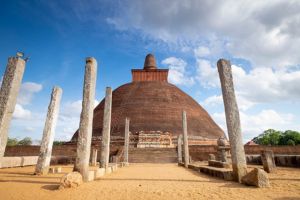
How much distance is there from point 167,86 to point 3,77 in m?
39.9

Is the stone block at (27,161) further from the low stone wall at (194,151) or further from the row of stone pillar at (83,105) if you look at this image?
the row of stone pillar at (83,105)

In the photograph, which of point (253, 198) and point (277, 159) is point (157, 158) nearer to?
point (277, 159)

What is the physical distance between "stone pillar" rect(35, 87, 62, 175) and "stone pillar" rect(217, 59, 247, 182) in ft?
24.4

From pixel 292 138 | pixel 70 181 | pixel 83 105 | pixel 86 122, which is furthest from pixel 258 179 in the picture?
pixel 292 138

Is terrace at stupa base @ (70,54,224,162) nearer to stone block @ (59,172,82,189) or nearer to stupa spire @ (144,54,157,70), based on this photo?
stupa spire @ (144,54,157,70)

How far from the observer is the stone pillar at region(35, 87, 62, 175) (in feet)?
28.2

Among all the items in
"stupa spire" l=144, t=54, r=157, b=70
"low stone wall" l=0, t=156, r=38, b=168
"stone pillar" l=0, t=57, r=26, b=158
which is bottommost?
"low stone wall" l=0, t=156, r=38, b=168

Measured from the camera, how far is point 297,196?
4.26 meters

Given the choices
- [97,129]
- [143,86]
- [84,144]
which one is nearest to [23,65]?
[84,144]

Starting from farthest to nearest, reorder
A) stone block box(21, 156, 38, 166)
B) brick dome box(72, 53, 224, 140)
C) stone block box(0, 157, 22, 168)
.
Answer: brick dome box(72, 53, 224, 140) → stone block box(21, 156, 38, 166) → stone block box(0, 157, 22, 168)

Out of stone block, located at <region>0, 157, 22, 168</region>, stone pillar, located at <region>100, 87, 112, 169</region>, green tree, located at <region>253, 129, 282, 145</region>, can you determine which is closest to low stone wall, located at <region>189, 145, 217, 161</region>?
stone pillar, located at <region>100, 87, 112, 169</region>

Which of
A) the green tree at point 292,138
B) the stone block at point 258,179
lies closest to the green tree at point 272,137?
the green tree at point 292,138

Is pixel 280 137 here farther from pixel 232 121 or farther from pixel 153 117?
pixel 232 121

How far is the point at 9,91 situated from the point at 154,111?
31.8m
